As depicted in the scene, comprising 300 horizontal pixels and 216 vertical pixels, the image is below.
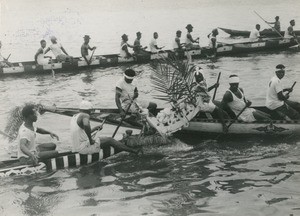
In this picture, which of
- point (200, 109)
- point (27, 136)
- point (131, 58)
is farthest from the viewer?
point (131, 58)

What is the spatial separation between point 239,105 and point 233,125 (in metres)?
0.53

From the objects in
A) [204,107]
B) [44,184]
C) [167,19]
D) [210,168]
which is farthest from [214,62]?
[167,19]

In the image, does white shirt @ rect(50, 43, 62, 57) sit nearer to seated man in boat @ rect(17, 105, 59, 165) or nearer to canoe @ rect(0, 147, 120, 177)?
canoe @ rect(0, 147, 120, 177)

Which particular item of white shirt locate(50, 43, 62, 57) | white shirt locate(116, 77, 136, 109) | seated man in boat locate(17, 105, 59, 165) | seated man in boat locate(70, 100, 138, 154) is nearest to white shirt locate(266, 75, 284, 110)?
white shirt locate(116, 77, 136, 109)

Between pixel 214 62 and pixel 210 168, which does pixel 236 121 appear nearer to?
pixel 210 168

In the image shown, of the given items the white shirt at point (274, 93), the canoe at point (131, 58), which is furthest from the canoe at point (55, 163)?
the canoe at point (131, 58)

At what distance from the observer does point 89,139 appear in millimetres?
9273

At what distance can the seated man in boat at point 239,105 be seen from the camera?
34.6ft

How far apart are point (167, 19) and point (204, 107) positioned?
3722cm

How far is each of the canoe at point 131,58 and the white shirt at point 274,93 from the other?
25.6ft

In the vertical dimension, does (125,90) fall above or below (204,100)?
above

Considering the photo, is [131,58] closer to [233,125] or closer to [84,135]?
[233,125]

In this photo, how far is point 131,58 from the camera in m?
22.2

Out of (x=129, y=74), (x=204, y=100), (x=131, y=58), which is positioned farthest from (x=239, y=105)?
(x=131, y=58)
